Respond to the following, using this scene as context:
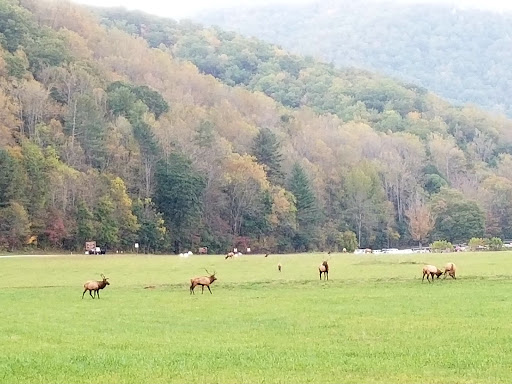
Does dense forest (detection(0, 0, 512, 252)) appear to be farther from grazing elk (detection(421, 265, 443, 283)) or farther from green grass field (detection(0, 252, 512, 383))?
grazing elk (detection(421, 265, 443, 283))

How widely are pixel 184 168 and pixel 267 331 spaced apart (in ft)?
271

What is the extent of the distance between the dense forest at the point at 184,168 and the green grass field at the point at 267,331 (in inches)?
1909

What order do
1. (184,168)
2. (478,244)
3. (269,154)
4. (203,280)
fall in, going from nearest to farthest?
(203,280), (478,244), (184,168), (269,154)

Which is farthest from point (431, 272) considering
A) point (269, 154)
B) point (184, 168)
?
point (269, 154)

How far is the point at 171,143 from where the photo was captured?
113062 millimetres

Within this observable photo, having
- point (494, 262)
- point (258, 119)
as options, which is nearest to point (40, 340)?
point (494, 262)

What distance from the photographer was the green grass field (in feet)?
52.9

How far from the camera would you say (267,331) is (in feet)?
74.2

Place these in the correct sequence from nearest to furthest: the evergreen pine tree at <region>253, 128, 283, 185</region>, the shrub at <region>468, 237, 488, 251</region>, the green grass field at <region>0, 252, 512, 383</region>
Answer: the green grass field at <region>0, 252, 512, 383</region> → the shrub at <region>468, 237, 488, 251</region> → the evergreen pine tree at <region>253, 128, 283, 185</region>

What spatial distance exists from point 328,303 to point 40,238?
62783mm

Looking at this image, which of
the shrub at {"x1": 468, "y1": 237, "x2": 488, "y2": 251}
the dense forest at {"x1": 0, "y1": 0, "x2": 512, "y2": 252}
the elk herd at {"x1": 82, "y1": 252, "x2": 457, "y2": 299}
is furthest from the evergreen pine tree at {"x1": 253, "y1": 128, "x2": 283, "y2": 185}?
the elk herd at {"x1": 82, "y1": 252, "x2": 457, "y2": 299}

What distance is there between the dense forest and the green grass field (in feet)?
159

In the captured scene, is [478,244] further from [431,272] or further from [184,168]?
[431,272]

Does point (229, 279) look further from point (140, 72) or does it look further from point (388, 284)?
point (140, 72)
